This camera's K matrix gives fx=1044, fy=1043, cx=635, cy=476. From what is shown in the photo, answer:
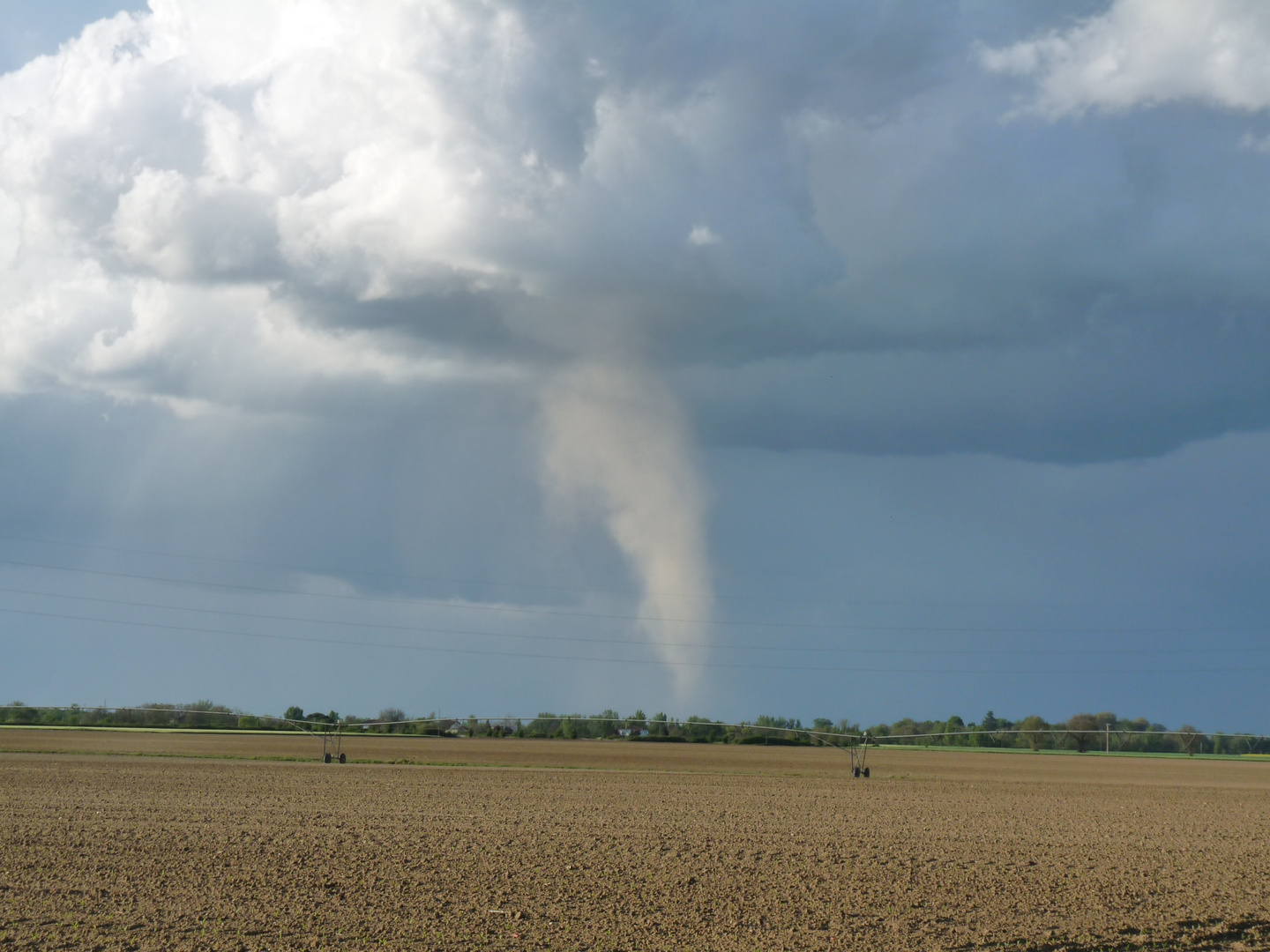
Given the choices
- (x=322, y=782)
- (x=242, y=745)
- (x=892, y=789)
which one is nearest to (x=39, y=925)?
(x=322, y=782)

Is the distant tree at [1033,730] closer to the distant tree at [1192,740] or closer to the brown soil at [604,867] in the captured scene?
the distant tree at [1192,740]

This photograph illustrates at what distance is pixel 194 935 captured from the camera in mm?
12922

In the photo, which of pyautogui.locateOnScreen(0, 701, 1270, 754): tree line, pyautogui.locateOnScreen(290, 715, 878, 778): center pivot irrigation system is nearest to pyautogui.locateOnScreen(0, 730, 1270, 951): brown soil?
pyautogui.locateOnScreen(290, 715, 878, 778): center pivot irrigation system

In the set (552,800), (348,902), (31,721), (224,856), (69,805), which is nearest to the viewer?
(348,902)

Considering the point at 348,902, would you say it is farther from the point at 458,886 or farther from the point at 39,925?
the point at 39,925

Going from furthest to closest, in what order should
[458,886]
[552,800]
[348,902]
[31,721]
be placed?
[31,721]
[552,800]
[458,886]
[348,902]

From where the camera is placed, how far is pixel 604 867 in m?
18.1

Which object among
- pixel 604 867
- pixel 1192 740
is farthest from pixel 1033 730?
pixel 604 867

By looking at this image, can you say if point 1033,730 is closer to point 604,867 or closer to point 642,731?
point 642,731

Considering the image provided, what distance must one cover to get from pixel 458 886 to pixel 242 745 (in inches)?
2576

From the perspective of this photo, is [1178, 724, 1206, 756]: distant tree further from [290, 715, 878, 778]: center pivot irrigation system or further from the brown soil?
the brown soil

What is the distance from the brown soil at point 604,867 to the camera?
13.6m

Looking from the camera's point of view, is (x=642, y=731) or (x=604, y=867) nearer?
(x=604, y=867)

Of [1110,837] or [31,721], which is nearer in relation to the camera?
[1110,837]
